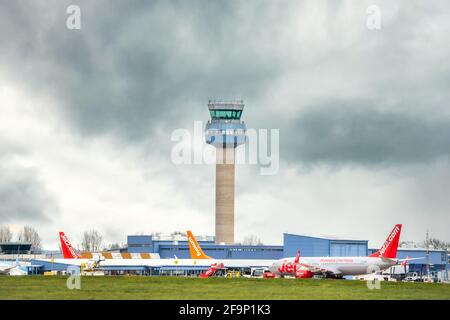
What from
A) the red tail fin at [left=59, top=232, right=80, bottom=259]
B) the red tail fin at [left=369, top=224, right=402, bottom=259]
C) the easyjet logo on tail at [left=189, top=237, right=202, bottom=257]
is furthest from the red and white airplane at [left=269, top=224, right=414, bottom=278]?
the red tail fin at [left=59, top=232, right=80, bottom=259]

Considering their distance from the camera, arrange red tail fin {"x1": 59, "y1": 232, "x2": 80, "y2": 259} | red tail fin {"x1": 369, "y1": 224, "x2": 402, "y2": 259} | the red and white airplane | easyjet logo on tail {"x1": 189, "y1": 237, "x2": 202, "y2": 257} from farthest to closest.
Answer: easyjet logo on tail {"x1": 189, "y1": 237, "x2": 202, "y2": 257}, red tail fin {"x1": 59, "y1": 232, "x2": 80, "y2": 259}, red tail fin {"x1": 369, "y1": 224, "x2": 402, "y2": 259}, the red and white airplane

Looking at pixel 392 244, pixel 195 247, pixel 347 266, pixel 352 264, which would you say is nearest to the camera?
pixel 352 264

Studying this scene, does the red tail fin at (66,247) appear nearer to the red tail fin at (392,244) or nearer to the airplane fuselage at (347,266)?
the airplane fuselage at (347,266)

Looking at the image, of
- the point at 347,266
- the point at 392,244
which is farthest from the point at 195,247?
the point at 392,244

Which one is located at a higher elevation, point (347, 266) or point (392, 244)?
point (392, 244)

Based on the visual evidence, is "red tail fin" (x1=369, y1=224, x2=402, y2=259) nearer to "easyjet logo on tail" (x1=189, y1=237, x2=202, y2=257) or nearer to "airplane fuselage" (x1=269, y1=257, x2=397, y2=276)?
"airplane fuselage" (x1=269, y1=257, x2=397, y2=276)

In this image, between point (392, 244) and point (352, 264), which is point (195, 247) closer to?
point (352, 264)

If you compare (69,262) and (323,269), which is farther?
(69,262)
